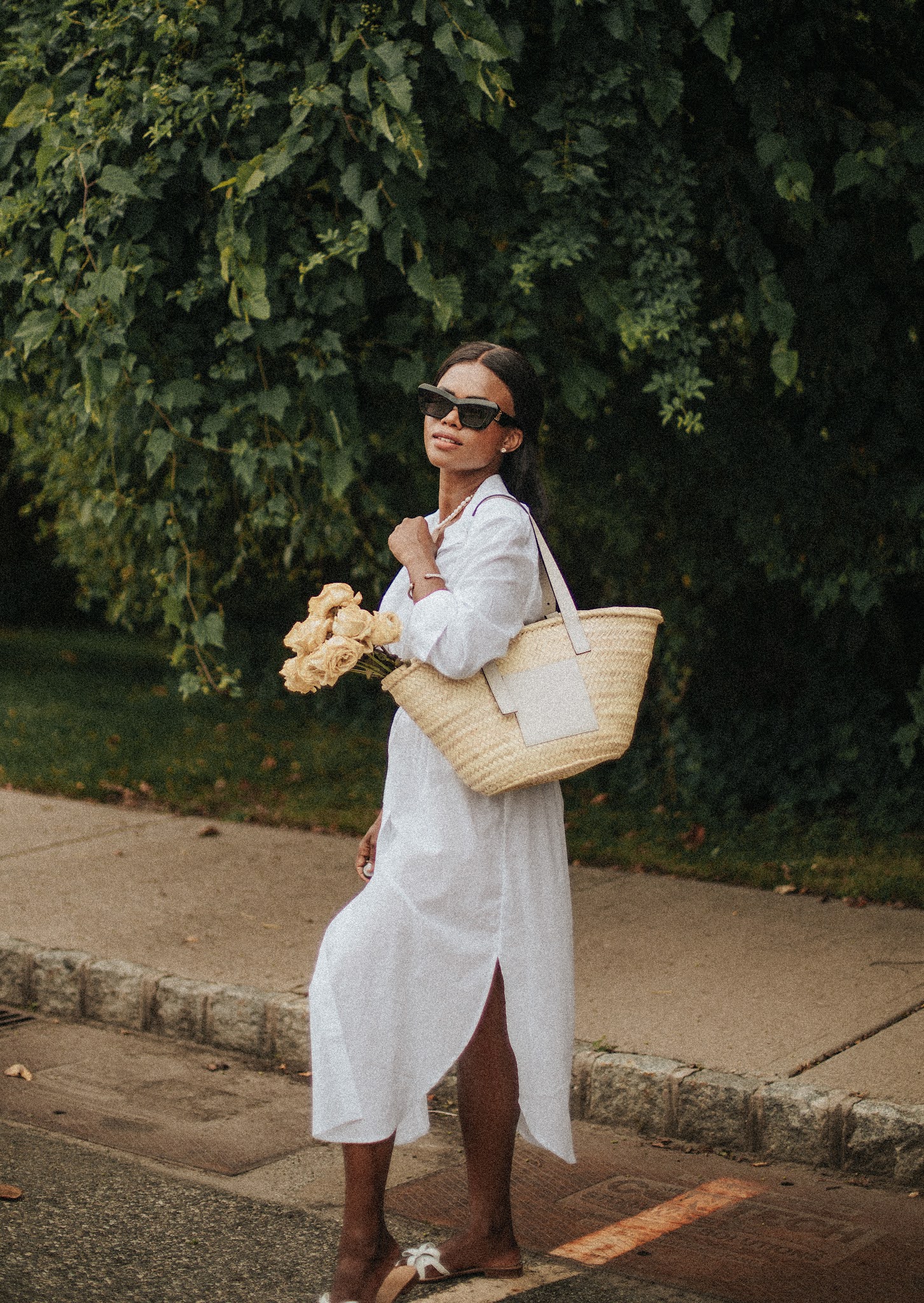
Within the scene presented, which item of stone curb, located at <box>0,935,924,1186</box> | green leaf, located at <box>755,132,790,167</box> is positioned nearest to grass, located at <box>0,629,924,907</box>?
stone curb, located at <box>0,935,924,1186</box>

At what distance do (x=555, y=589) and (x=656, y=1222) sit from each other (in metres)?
1.63

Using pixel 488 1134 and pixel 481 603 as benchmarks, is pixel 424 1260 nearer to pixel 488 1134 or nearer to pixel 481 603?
pixel 488 1134

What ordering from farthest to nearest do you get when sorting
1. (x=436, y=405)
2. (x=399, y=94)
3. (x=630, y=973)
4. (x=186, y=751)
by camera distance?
(x=186, y=751), (x=630, y=973), (x=399, y=94), (x=436, y=405)

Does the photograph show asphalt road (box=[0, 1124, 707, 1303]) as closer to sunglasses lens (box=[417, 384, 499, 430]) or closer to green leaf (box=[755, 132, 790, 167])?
sunglasses lens (box=[417, 384, 499, 430])

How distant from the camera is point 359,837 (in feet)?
25.0

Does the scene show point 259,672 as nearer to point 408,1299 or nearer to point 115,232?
point 115,232

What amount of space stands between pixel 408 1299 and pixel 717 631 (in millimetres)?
5289

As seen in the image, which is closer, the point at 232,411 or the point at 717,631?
the point at 232,411

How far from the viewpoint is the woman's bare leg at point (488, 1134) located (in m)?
3.28

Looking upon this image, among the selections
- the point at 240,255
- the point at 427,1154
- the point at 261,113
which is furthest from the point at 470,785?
the point at 261,113

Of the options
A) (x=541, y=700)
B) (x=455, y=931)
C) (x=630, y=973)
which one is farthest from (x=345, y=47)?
(x=630, y=973)

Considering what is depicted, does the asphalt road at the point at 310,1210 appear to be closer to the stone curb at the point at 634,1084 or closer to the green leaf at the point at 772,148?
the stone curb at the point at 634,1084

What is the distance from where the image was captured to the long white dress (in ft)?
10.3

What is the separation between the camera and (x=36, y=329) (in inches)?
205
